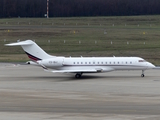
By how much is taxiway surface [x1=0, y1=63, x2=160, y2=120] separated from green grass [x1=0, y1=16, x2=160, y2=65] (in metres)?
18.2

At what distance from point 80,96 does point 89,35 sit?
54780mm

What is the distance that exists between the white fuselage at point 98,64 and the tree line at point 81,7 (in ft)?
→ 256

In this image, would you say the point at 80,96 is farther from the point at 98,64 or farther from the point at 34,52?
the point at 34,52

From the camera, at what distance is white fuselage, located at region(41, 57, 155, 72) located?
144 ft

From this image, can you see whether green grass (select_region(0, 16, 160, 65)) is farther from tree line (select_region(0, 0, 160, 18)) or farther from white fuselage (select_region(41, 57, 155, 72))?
white fuselage (select_region(41, 57, 155, 72))

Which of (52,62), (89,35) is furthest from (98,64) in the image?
(89,35)

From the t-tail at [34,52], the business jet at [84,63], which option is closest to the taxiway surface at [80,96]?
the business jet at [84,63]

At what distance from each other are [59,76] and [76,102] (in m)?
17.9

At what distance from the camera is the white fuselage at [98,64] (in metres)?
43.8

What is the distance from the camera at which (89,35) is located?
85.2 m

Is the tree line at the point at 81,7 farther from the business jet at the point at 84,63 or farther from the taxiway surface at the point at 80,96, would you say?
the business jet at the point at 84,63

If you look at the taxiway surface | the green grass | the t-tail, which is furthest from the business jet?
the green grass

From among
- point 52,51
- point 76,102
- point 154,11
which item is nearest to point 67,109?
point 76,102

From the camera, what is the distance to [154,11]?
393 feet
